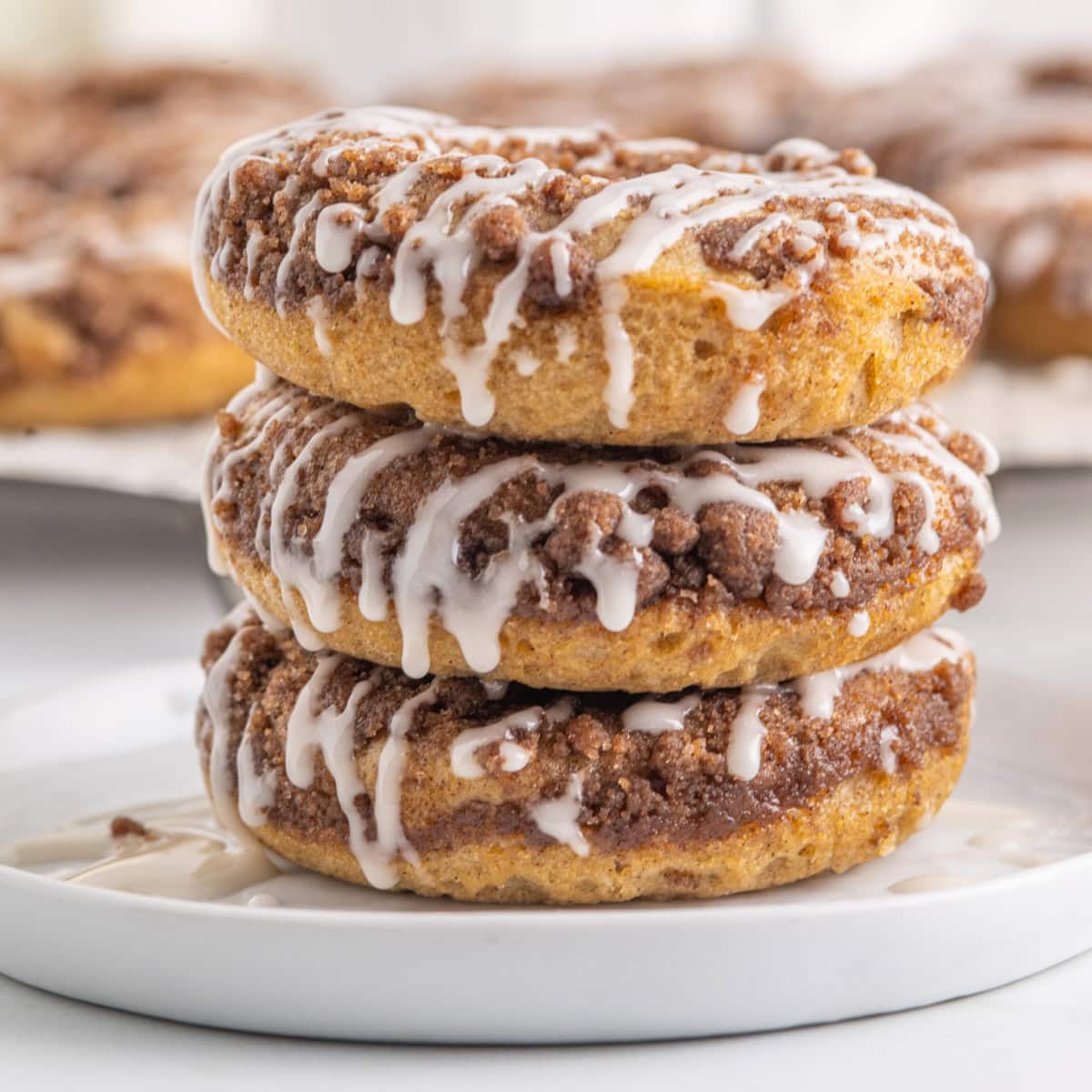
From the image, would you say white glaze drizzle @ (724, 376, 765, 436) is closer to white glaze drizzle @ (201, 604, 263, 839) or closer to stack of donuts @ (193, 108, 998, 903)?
stack of donuts @ (193, 108, 998, 903)

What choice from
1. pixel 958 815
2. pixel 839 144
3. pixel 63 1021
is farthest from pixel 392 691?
pixel 839 144

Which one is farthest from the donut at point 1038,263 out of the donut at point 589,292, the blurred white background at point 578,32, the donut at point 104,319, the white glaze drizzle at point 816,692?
the blurred white background at point 578,32

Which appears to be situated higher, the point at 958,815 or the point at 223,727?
the point at 223,727

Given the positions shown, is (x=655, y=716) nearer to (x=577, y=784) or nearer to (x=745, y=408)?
(x=577, y=784)

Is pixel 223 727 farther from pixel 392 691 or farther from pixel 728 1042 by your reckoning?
pixel 728 1042

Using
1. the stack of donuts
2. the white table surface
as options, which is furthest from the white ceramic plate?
the stack of donuts

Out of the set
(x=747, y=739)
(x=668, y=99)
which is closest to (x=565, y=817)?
(x=747, y=739)
